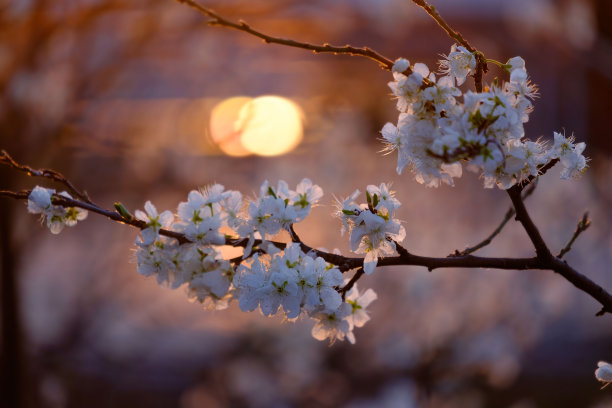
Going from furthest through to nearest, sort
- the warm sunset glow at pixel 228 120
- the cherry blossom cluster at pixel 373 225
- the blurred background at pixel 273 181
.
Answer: the warm sunset glow at pixel 228 120 < the blurred background at pixel 273 181 < the cherry blossom cluster at pixel 373 225

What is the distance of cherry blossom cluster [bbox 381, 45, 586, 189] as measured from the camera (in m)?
0.66

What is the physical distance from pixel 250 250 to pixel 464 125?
1.02ft

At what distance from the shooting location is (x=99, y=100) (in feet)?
8.48

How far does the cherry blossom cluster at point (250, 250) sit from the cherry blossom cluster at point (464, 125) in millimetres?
104

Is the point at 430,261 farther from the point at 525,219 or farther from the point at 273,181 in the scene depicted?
the point at 273,181

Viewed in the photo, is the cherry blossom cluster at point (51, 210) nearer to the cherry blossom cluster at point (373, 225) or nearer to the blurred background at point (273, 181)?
the cherry blossom cluster at point (373, 225)

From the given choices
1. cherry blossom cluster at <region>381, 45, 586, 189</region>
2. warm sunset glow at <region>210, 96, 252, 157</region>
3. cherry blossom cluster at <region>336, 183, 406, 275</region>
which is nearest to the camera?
cherry blossom cluster at <region>381, 45, 586, 189</region>

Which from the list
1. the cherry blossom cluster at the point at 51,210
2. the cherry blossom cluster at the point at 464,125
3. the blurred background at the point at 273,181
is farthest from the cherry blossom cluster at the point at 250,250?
the blurred background at the point at 273,181

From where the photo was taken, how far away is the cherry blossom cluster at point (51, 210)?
2.58 ft

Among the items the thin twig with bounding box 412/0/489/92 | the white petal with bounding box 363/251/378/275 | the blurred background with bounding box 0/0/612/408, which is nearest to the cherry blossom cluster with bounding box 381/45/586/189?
the thin twig with bounding box 412/0/489/92

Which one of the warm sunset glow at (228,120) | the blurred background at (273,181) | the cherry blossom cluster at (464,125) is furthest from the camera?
the warm sunset glow at (228,120)

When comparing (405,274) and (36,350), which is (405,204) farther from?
(36,350)

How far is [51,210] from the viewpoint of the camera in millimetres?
809

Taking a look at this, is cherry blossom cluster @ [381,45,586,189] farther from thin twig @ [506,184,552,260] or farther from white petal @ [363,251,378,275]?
white petal @ [363,251,378,275]
